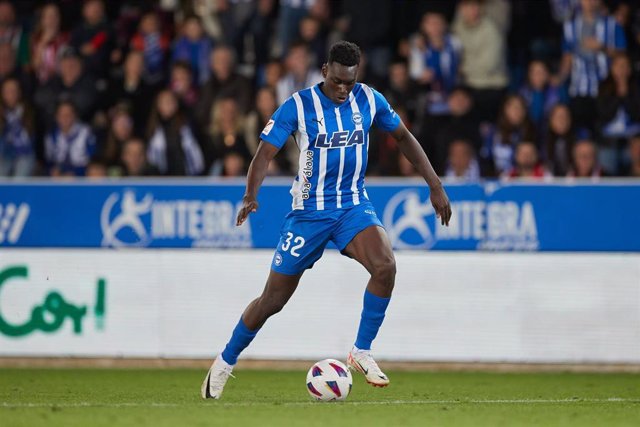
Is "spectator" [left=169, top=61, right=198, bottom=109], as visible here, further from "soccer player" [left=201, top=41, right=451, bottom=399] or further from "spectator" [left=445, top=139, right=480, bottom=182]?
"soccer player" [left=201, top=41, right=451, bottom=399]

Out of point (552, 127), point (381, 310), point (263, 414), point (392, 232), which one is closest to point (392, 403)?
point (381, 310)

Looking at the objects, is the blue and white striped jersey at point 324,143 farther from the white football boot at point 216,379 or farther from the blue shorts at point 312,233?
the white football boot at point 216,379

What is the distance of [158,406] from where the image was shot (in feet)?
27.9

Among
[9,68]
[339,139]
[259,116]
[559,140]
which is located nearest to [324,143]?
[339,139]

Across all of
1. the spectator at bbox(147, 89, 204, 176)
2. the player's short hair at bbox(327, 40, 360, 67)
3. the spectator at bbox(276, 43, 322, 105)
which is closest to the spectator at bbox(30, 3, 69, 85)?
the spectator at bbox(147, 89, 204, 176)

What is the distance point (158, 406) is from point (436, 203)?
7.44 feet

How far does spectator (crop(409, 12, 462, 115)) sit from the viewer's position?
15.2 metres

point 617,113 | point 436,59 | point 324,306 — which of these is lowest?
point 324,306

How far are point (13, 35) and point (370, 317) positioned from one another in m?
9.79

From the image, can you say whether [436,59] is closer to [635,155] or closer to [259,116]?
[259,116]

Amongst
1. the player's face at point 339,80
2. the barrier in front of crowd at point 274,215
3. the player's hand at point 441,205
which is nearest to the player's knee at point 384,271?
the player's hand at point 441,205

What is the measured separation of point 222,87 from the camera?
15539mm

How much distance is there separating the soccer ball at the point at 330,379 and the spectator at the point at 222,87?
7166 mm

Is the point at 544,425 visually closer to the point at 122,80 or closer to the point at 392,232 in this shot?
the point at 392,232
